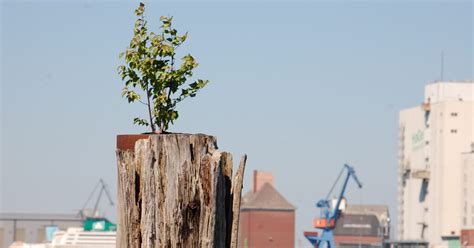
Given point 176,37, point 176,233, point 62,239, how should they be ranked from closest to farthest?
point 176,233, point 176,37, point 62,239

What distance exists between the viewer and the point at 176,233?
13.0 meters

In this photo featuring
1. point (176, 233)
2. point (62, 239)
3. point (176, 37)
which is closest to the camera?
point (176, 233)

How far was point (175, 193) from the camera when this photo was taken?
42.7ft

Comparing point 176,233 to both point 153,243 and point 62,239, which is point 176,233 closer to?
point 153,243

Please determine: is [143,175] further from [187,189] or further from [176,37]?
[176,37]

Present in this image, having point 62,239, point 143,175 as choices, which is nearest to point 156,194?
point 143,175

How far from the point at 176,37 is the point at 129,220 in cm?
203

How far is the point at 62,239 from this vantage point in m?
128

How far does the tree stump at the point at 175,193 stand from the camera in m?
13.0

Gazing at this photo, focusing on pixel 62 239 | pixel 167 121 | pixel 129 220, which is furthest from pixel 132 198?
pixel 62 239

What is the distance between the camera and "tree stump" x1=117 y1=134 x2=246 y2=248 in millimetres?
12992

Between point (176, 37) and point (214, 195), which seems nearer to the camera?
point (214, 195)

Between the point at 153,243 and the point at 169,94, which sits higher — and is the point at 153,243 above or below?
below

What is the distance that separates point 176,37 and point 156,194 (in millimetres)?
1945
